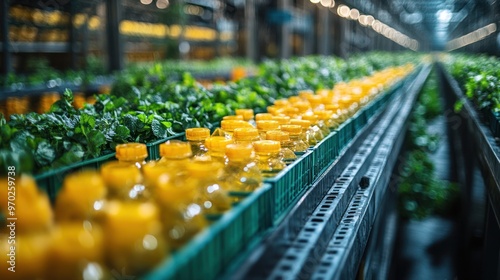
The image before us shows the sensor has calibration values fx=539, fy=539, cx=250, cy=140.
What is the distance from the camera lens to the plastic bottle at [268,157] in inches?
73.9

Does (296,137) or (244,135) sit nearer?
(244,135)

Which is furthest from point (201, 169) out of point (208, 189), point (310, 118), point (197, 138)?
point (310, 118)

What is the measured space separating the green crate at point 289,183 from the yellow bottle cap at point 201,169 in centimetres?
22

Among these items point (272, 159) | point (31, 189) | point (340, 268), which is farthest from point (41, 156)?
point (340, 268)

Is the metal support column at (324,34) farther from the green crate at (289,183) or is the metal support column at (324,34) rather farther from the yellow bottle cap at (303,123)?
the green crate at (289,183)

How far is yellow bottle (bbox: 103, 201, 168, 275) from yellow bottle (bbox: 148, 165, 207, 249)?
14cm

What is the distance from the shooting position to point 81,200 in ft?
4.04

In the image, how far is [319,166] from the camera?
7.92ft

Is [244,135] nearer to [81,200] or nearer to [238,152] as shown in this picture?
[238,152]

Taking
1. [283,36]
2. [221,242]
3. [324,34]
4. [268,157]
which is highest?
[324,34]

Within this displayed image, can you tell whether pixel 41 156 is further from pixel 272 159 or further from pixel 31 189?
pixel 272 159

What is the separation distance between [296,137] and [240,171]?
25.3 inches

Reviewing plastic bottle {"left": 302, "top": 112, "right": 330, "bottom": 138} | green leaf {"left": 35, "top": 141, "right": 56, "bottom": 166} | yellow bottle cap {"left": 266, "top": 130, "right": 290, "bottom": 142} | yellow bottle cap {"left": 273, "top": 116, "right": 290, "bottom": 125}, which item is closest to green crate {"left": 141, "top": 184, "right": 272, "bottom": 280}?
yellow bottle cap {"left": 266, "top": 130, "right": 290, "bottom": 142}

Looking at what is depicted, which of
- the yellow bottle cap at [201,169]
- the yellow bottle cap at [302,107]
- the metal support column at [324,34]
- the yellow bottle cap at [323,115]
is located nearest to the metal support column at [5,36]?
the yellow bottle cap at [302,107]
